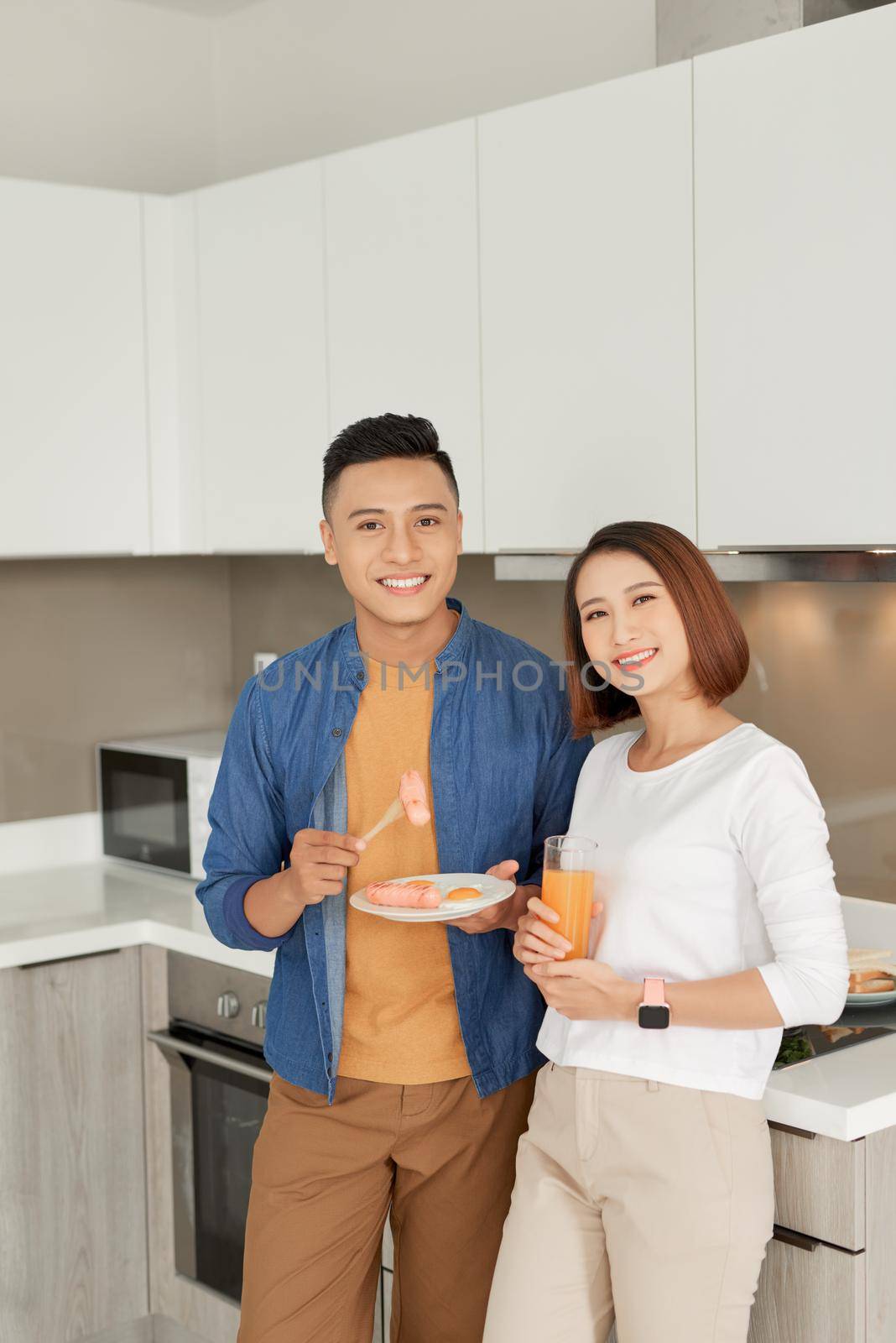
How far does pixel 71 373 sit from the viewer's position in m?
2.89

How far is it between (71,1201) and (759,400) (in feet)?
6.10

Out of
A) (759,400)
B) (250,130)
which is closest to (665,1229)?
(759,400)

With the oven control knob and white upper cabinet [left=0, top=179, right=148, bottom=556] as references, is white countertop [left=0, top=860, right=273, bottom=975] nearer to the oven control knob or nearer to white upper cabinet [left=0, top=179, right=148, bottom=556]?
the oven control knob

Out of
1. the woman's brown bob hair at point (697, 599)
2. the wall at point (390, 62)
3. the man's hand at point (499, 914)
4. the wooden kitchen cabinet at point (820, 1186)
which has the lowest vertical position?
the wooden kitchen cabinet at point (820, 1186)

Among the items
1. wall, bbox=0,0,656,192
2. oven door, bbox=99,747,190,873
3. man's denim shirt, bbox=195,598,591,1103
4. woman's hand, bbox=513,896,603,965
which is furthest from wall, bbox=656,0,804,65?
oven door, bbox=99,747,190,873

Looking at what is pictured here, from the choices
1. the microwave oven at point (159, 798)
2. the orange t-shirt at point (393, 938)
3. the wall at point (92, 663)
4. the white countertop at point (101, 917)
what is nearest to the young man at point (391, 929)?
the orange t-shirt at point (393, 938)

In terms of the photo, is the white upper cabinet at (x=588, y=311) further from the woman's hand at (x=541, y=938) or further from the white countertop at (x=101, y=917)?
the white countertop at (x=101, y=917)

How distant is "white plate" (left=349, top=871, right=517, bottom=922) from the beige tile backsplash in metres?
0.83

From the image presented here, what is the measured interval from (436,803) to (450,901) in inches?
7.7

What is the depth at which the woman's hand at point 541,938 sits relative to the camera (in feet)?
5.17

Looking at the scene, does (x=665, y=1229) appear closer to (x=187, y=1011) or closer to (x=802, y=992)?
(x=802, y=992)

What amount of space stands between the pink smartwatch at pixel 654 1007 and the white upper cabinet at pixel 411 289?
1.09 m

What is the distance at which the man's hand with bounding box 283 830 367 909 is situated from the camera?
1.68m

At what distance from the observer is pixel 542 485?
2.34 meters
